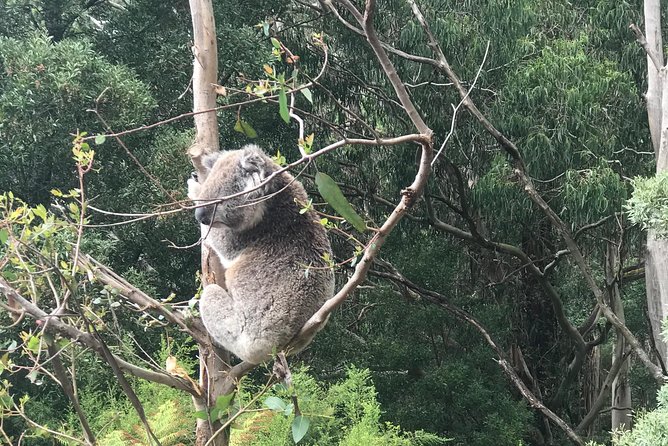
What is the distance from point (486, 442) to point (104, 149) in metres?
3.73

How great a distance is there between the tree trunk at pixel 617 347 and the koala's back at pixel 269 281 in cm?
390

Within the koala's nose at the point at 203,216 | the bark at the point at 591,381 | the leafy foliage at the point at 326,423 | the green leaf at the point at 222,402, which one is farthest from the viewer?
the bark at the point at 591,381

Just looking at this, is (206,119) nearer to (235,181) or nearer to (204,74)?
(204,74)

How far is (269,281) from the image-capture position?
2.76 m

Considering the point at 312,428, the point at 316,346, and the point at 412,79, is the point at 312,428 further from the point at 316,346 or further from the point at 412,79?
the point at 412,79

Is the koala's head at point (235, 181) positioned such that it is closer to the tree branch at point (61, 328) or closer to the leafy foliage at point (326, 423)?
the tree branch at point (61, 328)

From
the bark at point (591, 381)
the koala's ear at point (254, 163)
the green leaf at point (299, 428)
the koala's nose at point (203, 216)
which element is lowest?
the bark at point (591, 381)

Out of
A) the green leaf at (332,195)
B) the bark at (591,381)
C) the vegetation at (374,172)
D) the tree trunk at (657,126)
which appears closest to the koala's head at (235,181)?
the vegetation at (374,172)

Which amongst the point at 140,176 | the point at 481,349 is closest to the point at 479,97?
the point at 481,349

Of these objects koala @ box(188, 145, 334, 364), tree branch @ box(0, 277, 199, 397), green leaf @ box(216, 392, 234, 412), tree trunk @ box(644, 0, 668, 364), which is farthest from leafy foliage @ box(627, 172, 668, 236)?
tree trunk @ box(644, 0, 668, 364)

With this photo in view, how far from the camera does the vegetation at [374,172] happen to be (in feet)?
13.9

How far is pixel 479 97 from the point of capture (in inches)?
223

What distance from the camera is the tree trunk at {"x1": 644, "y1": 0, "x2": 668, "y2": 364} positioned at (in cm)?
436

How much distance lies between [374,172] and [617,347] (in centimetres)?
305
